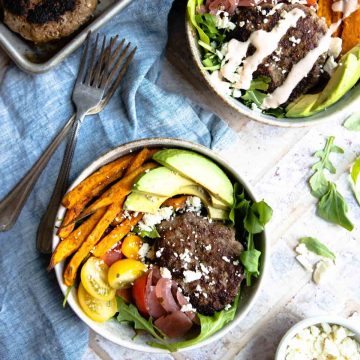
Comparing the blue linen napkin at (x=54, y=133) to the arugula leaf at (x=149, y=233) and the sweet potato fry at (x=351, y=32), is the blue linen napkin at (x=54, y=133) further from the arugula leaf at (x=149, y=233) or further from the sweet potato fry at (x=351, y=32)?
the sweet potato fry at (x=351, y=32)

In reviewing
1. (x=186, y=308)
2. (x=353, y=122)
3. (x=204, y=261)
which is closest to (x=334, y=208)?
(x=353, y=122)

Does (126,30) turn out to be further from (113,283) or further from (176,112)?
(113,283)

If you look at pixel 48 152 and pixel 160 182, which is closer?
pixel 160 182

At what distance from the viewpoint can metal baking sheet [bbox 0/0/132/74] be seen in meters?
2.08

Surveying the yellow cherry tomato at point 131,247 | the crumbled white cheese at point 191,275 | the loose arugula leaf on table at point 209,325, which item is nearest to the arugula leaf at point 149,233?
the yellow cherry tomato at point 131,247

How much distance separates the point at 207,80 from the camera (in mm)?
2033

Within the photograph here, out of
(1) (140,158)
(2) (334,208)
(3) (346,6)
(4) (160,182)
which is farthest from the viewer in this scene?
(2) (334,208)

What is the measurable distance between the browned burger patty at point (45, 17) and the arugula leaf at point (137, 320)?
889 mm

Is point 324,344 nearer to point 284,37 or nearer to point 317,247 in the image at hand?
point 317,247

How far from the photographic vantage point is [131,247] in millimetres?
2020

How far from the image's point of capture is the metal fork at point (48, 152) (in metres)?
2.14

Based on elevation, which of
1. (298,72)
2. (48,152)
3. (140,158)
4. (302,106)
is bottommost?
(48,152)

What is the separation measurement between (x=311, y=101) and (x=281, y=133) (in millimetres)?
222

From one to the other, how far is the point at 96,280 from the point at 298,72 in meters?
0.91
